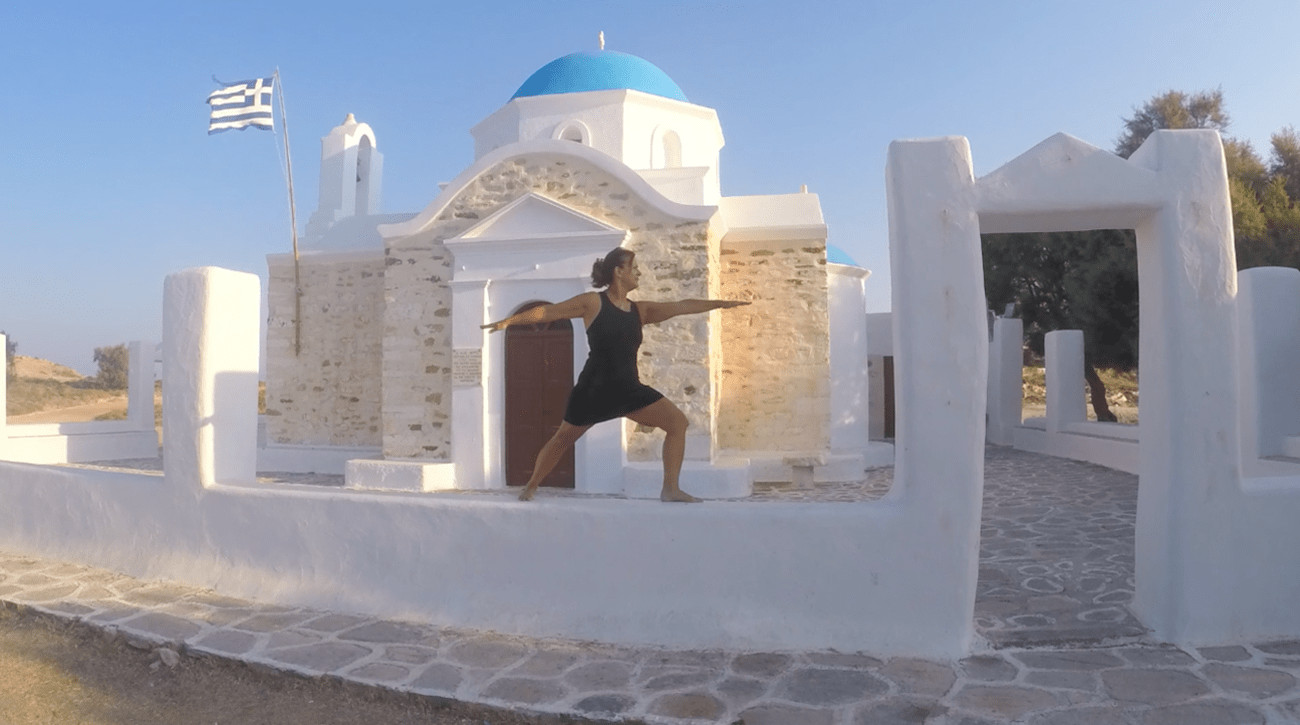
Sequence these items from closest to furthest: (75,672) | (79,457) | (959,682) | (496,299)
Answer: (959,682)
(75,672)
(496,299)
(79,457)

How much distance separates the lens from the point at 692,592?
11.1 ft

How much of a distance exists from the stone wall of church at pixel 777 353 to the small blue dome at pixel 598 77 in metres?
3.46

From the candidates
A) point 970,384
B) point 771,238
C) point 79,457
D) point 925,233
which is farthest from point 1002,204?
point 79,457

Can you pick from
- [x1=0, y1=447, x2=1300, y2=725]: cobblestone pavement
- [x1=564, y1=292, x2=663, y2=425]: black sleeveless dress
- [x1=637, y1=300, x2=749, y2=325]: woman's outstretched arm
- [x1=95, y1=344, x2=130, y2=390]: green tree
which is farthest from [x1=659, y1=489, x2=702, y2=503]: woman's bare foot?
[x1=95, y1=344, x2=130, y2=390]: green tree

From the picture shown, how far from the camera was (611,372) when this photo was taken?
3.44 m

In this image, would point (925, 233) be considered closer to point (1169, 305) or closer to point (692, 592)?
point (1169, 305)

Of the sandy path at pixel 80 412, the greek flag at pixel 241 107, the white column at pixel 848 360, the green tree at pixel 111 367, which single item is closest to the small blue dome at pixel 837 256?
the white column at pixel 848 360

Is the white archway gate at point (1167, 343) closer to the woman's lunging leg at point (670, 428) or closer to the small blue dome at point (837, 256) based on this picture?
the woman's lunging leg at point (670, 428)

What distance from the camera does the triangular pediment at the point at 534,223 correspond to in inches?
351

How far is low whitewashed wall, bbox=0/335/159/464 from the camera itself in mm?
10977

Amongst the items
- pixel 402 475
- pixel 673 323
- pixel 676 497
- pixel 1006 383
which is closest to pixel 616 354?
pixel 676 497

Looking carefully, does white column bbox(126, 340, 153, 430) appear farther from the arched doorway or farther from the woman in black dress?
the woman in black dress

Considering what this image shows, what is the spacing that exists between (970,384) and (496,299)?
262 inches

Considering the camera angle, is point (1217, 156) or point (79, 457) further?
point (79, 457)
